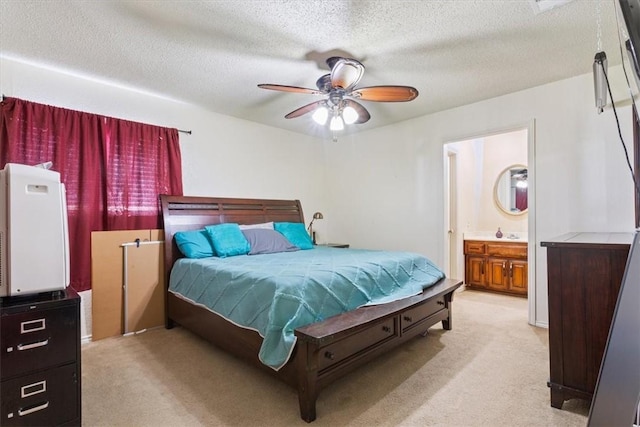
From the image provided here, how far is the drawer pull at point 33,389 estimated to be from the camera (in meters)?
1.45

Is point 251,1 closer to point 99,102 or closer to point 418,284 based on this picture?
point 99,102

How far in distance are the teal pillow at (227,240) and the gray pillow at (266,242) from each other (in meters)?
0.08

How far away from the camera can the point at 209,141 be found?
4.12 m

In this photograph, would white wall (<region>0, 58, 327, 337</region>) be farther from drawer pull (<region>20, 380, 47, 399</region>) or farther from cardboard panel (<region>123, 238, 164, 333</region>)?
drawer pull (<region>20, 380, 47, 399</region>)

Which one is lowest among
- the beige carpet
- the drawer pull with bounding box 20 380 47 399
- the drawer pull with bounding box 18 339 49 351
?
the beige carpet

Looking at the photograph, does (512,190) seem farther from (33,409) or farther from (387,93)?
(33,409)

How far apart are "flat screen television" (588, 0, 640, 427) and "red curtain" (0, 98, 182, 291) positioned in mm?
3755

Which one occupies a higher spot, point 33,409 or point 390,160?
point 390,160

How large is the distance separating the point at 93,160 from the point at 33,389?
2.31 meters

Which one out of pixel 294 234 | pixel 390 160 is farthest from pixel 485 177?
pixel 294 234

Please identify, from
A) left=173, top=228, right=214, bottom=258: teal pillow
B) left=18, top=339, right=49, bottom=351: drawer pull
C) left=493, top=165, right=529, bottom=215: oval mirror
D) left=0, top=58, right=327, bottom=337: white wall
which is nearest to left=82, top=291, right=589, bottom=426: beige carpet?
left=18, top=339, right=49, bottom=351: drawer pull

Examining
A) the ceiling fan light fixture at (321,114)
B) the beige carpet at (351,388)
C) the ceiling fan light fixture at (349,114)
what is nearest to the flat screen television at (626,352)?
the beige carpet at (351,388)

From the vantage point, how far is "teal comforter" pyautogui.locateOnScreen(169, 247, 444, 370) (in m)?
1.94

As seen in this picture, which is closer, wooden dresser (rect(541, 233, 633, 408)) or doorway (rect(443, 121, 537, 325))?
wooden dresser (rect(541, 233, 633, 408))
